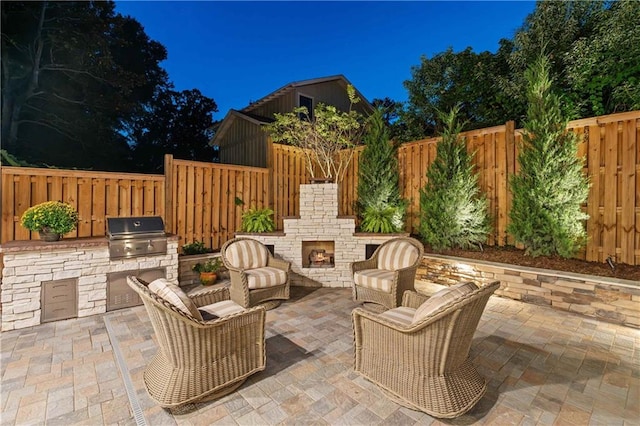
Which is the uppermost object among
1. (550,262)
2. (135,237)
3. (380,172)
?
(380,172)

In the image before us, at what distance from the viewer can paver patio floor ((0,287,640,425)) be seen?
1867mm

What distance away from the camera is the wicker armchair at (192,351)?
186 cm

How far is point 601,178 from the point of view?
409 cm

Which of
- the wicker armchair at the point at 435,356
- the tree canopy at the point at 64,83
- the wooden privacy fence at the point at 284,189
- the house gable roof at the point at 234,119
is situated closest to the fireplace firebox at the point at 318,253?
the wooden privacy fence at the point at 284,189

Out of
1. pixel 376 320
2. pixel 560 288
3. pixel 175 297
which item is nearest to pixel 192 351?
pixel 175 297

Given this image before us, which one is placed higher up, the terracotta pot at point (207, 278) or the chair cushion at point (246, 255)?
the chair cushion at point (246, 255)

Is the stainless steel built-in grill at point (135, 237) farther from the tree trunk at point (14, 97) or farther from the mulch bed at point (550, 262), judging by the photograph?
the tree trunk at point (14, 97)

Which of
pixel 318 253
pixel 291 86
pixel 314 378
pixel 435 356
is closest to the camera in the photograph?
pixel 435 356

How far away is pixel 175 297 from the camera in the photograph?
202cm

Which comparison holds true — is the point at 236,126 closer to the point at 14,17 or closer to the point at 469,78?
the point at 14,17

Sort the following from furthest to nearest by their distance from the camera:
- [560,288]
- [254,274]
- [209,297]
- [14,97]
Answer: [14,97]
[254,274]
[560,288]
[209,297]

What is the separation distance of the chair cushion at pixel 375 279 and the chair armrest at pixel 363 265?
2.6 inches

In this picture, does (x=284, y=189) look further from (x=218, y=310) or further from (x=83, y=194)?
(x=218, y=310)

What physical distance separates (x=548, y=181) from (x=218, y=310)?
4948 mm
